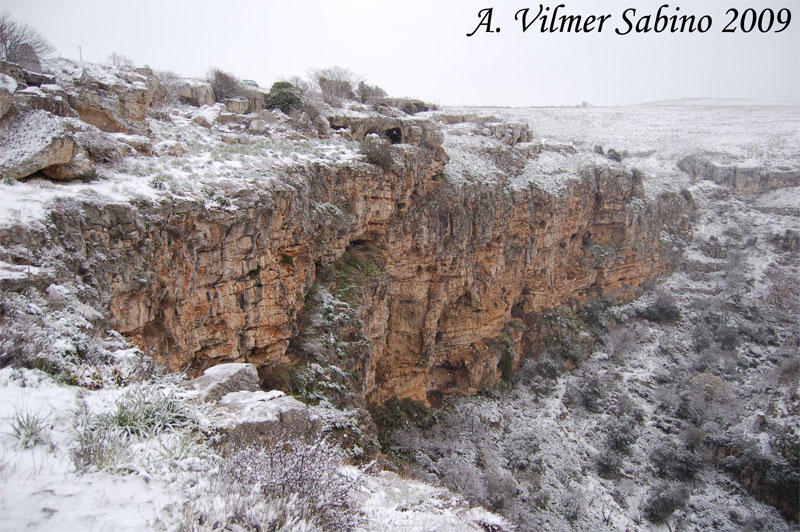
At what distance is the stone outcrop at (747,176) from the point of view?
3669 centimetres

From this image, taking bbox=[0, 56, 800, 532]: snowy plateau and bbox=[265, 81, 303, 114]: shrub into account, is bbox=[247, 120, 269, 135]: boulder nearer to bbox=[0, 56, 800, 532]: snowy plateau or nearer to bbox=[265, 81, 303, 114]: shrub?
bbox=[0, 56, 800, 532]: snowy plateau

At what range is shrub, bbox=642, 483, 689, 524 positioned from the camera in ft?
51.3

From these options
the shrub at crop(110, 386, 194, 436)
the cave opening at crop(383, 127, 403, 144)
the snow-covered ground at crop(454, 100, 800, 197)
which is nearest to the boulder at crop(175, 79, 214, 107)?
the cave opening at crop(383, 127, 403, 144)

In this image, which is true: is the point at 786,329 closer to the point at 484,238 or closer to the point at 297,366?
the point at 484,238

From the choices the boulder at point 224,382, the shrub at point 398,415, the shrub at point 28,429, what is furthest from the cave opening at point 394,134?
the shrub at point 28,429

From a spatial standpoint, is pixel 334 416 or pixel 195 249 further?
pixel 334 416

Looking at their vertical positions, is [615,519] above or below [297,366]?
below

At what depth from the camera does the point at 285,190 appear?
10961mm

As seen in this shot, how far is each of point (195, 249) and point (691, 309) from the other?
29273mm

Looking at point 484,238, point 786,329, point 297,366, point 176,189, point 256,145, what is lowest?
point 786,329

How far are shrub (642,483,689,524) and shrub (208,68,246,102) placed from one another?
2264cm

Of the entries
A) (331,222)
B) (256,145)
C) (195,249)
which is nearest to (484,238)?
(331,222)

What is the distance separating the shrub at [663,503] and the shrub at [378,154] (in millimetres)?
14587

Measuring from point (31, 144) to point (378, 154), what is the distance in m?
9.60
